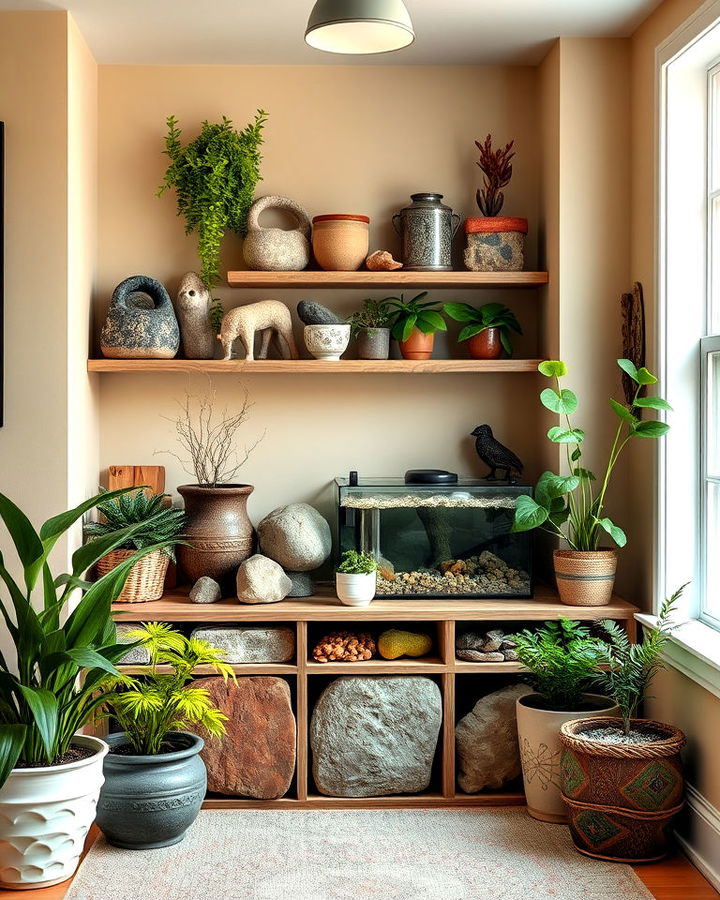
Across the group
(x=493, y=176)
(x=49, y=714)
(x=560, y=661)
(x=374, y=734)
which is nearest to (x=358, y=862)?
(x=374, y=734)

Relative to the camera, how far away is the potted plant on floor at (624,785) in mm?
2943

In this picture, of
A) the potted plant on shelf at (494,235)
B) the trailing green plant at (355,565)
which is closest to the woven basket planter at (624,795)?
the trailing green plant at (355,565)

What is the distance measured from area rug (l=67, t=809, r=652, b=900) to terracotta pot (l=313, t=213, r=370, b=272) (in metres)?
1.92

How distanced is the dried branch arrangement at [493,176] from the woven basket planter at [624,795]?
1.94m

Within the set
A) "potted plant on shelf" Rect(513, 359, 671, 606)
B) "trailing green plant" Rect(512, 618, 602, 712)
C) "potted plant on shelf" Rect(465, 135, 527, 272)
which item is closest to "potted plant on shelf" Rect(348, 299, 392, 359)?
"potted plant on shelf" Rect(465, 135, 527, 272)

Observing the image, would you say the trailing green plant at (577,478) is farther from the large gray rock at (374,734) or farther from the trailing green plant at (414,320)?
the large gray rock at (374,734)

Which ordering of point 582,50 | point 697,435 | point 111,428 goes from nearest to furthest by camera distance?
point 697,435
point 582,50
point 111,428

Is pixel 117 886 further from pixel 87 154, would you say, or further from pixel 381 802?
pixel 87 154

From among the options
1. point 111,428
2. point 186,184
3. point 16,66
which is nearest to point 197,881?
point 111,428

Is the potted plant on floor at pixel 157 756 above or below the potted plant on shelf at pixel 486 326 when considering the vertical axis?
below

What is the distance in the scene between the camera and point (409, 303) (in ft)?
12.6

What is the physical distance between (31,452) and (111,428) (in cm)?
57

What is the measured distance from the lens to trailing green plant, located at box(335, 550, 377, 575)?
3.49 meters

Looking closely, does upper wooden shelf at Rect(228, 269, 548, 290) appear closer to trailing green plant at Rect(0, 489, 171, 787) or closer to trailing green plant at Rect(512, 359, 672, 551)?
trailing green plant at Rect(512, 359, 672, 551)
